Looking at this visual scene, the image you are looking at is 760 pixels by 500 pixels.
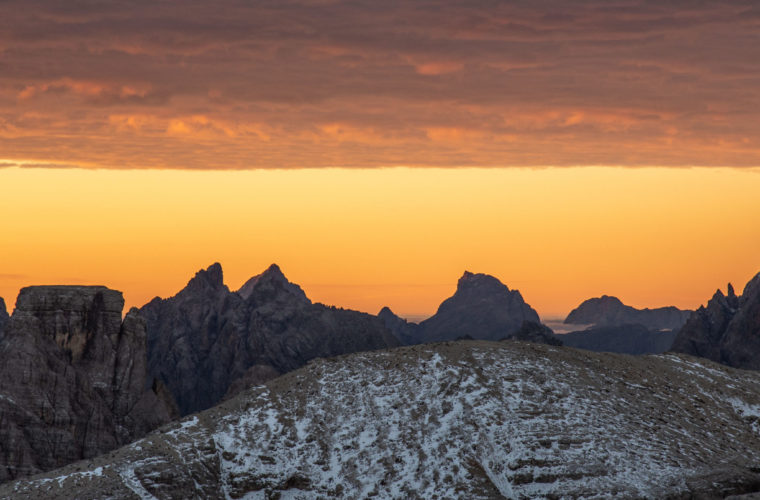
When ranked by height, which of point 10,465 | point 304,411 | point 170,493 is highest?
point 304,411

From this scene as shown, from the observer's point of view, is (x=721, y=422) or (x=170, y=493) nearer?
(x=170, y=493)

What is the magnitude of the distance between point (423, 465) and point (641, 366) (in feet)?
88.2

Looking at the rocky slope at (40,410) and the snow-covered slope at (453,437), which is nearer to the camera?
the snow-covered slope at (453,437)

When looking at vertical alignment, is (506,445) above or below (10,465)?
above

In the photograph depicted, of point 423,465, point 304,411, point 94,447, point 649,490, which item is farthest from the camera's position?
point 94,447

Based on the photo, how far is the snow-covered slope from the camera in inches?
2908

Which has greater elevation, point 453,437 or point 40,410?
point 453,437

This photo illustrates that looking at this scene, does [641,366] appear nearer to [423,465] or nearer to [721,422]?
[721,422]

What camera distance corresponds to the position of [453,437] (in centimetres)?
7931

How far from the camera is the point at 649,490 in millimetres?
71000

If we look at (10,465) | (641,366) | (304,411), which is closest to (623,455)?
(641,366)

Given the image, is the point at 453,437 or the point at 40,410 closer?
the point at 453,437

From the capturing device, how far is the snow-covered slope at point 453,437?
73.9 meters

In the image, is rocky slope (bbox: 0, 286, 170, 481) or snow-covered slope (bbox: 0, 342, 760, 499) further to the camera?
rocky slope (bbox: 0, 286, 170, 481)
